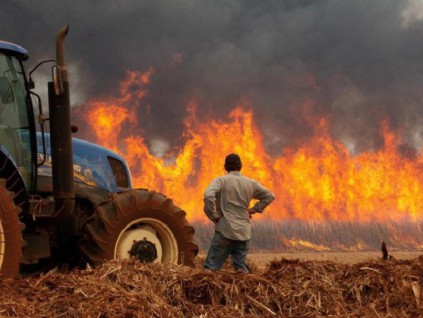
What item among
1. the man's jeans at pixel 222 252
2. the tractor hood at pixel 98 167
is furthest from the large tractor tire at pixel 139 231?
the tractor hood at pixel 98 167

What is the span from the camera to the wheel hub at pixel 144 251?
9.45m

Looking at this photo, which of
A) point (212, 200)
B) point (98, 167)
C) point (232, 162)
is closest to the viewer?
point (212, 200)

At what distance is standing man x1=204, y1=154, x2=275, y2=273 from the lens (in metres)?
8.90

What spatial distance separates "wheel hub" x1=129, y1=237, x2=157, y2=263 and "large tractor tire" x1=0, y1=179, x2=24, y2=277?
7.23 feet

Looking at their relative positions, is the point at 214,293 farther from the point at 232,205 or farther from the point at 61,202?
the point at 61,202

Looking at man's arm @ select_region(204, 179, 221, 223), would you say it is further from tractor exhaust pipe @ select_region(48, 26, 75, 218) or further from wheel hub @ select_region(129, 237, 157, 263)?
tractor exhaust pipe @ select_region(48, 26, 75, 218)

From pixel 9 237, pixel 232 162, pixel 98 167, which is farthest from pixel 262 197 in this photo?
pixel 9 237

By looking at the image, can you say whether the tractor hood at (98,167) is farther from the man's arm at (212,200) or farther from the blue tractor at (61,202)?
the man's arm at (212,200)

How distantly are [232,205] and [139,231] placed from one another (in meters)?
1.48

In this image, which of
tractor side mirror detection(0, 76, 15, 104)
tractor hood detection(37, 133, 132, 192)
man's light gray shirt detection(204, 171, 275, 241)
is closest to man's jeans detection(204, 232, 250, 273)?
man's light gray shirt detection(204, 171, 275, 241)

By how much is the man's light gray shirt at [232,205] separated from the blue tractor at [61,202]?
116 cm

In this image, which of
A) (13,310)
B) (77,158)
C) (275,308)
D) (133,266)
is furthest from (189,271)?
(77,158)

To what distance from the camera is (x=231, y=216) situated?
8945 mm

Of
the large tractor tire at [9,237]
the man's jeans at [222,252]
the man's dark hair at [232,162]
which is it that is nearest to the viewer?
the large tractor tire at [9,237]
